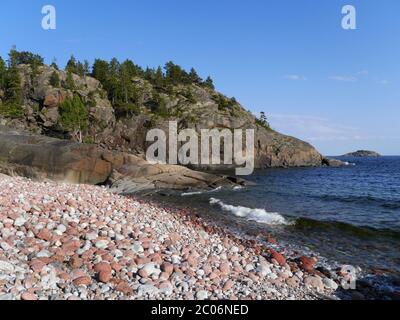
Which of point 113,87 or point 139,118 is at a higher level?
point 113,87

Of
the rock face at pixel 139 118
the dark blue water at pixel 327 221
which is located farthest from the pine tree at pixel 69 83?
the dark blue water at pixel 327 221

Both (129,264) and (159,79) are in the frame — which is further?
(159,79)

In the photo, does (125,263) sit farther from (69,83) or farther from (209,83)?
(209,83)

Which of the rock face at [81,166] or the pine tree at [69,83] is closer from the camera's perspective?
the rock face at [81,166]

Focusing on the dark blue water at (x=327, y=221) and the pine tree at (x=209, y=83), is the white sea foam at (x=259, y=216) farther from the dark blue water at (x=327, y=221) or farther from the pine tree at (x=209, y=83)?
the pine tree at (x=209, y=83)

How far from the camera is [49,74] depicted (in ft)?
290

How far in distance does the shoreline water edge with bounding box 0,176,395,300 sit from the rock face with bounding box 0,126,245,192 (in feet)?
67.0

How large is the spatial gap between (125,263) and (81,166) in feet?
88.4

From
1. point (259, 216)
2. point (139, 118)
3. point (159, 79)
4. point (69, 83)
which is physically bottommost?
point (259, 216)

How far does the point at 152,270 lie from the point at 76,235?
3.20 m

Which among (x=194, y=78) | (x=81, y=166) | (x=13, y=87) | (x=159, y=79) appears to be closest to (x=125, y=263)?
(x=81, y=166)

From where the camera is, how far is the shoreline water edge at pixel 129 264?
7.20 metres

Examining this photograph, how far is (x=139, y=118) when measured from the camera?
291 ft

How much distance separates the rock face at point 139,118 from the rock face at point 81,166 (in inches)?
1654
